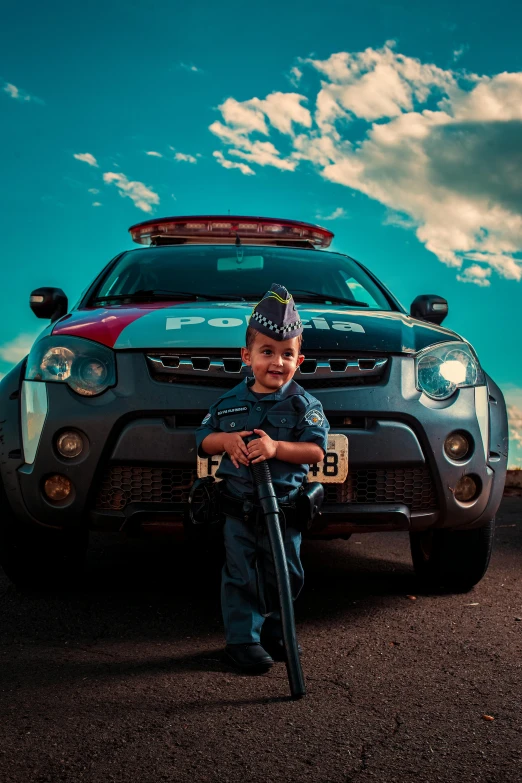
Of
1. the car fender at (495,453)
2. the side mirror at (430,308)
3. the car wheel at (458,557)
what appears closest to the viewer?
the car fender at (495,453)

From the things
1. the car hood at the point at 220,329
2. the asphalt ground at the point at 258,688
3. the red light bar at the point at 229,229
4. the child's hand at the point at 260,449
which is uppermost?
the red light bar at the point at 229,229

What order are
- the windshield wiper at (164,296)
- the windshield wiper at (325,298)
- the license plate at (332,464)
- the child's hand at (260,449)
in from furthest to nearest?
1. the windshield wiper at (325,298)
2. the windshield wiper at (164,296)
3. the license plate at (332,464)
4. the child's hand at (260,449)

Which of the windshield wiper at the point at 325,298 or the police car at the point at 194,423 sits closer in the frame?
the police car at the point at 194,423

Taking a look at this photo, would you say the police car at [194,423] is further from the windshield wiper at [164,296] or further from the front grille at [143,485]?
the windshield wiper at [164,296]

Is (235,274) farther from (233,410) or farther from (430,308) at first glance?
(233,410)

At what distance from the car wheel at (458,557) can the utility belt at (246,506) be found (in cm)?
135

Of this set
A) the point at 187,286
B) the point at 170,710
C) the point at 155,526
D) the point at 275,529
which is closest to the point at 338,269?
the point at 187,286

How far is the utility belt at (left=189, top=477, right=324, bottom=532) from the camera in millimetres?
3080

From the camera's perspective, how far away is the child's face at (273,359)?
121 inches

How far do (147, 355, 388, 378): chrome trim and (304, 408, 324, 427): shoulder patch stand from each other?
0.51m

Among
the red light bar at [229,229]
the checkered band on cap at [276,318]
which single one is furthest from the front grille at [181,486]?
the red light bar at [229,229]

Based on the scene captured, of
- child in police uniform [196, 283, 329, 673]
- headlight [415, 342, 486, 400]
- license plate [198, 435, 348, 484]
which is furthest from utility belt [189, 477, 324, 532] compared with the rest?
headlight [415, 342, 486, 400]

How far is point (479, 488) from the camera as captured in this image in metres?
3.93

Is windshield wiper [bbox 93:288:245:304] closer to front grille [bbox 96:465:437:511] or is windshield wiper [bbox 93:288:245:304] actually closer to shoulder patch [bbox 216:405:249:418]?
front grille [bbox 96:465:437:511]
